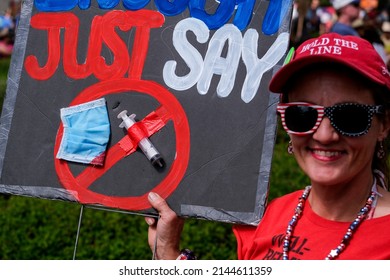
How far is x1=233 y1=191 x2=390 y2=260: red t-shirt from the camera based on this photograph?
218cm

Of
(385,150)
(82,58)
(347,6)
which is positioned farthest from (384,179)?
(347,6)

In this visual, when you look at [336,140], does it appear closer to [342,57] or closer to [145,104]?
[342,57]

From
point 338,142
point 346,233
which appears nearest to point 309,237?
point 346,233

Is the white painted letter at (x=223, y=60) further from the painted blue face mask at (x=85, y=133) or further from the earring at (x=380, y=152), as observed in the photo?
the earring at (x=380, y=152)

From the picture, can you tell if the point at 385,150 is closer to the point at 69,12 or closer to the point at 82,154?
the point at 82,154

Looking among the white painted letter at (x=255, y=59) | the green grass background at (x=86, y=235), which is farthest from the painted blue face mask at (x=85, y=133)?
the green grass background at (x=86, y=235)

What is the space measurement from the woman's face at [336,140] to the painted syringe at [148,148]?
25.9 inches

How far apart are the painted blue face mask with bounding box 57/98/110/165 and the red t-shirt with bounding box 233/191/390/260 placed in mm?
622

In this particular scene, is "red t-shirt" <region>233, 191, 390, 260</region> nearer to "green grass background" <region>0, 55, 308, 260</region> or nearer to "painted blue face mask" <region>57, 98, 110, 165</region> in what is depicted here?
"painted blue face mask" <region>57, 98, 110, 165</region>

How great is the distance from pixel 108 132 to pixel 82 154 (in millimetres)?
120

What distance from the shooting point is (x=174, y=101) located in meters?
→ 2.77

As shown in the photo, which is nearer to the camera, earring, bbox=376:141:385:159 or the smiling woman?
the smiling woman

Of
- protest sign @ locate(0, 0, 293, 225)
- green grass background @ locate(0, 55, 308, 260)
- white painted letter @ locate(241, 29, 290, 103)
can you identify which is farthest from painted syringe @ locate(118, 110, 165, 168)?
green grass background @ locate(0, 55, 308, 260)

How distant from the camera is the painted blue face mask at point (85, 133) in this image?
2838mm
